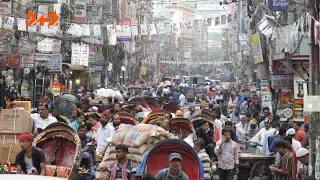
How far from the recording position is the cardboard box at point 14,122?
1552 cm

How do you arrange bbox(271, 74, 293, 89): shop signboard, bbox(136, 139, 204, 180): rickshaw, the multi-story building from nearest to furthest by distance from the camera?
1. bbox(136, 139, 204, 180): rickshaw
2. bbox(271, 74, 293, 89): shop signboard
3. the multi-story building

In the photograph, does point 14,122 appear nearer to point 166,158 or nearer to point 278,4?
point 166,158

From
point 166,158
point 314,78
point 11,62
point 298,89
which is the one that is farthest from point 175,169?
point 11,62

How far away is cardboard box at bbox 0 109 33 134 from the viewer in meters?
15.5

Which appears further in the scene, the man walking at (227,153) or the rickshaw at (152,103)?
the rickshaw at (152,103)

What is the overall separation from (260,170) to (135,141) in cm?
489

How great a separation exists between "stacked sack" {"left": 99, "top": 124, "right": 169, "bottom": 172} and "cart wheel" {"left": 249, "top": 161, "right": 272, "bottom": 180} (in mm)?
4016

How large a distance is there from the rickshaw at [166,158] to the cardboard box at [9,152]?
5.02 metres

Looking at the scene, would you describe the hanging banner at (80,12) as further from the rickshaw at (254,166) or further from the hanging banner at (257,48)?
the rickshaw at (254,166)

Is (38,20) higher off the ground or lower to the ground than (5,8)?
lower

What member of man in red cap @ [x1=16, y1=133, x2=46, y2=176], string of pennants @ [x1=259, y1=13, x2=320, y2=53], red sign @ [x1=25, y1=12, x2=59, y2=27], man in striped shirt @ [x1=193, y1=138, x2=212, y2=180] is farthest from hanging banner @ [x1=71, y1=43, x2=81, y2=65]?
man in red cap @ [x1=16, y1=133, x2=46, y2=176]

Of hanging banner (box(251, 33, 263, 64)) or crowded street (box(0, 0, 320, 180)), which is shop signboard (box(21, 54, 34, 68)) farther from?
hanging banner (box(251, 33, 263, 64))

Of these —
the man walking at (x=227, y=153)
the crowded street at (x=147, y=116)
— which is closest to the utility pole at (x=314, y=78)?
the crowded street at (x=147, y=116)

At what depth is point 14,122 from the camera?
1559 cm
